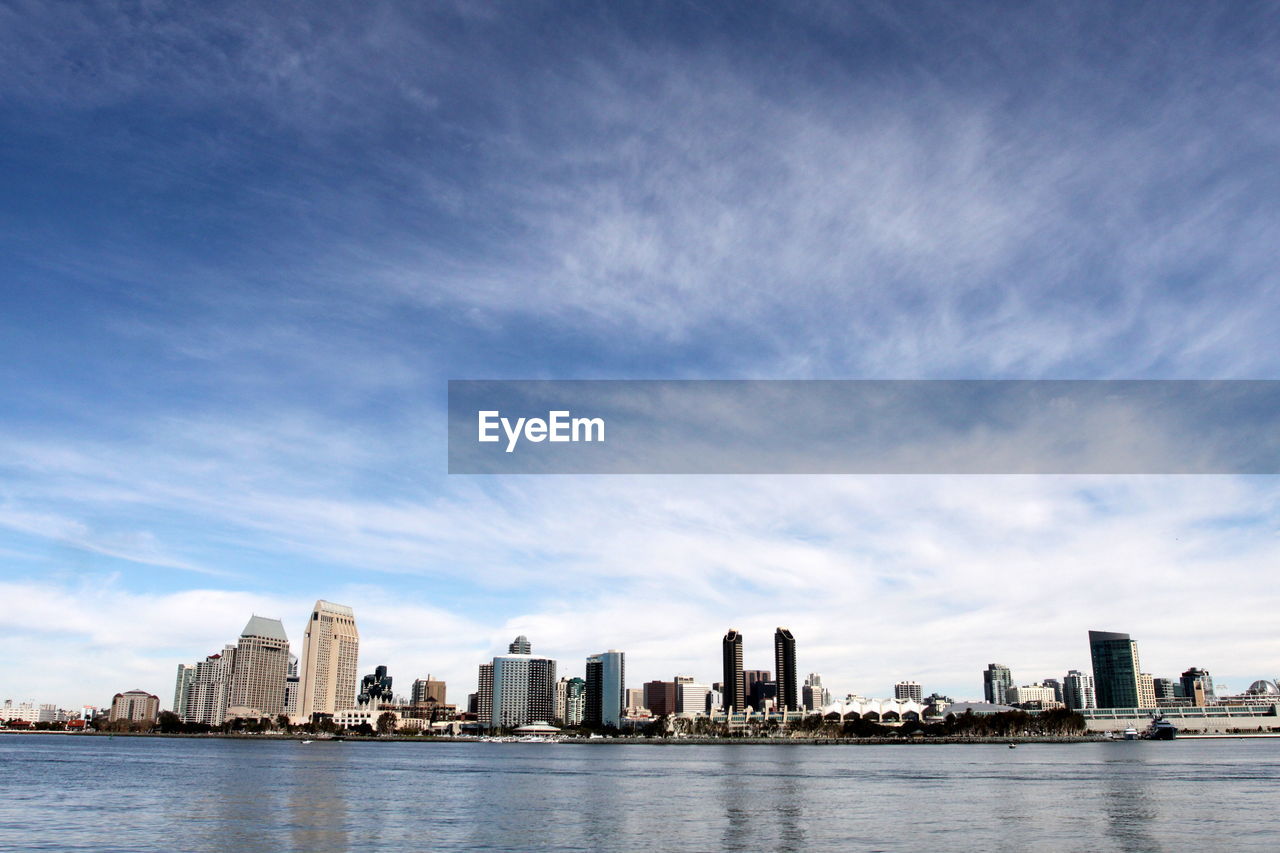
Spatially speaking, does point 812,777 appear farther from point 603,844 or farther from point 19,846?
point 19,846

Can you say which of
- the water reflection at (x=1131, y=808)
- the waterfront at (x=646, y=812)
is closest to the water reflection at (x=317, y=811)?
the waterfront at (x=646, y=812)

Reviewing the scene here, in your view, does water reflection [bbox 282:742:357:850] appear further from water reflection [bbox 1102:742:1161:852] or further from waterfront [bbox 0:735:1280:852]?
water reflection [bbox 1102:742:1161:852]

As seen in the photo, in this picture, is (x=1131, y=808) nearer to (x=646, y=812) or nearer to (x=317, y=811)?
(x=646, y=812)

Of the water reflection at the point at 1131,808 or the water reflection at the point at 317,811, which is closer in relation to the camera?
the water reflection at the point at 1131,808

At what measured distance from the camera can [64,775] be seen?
110062 millimetres

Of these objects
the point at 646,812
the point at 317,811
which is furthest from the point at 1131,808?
the point at 317,811

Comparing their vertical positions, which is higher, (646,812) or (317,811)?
(317,811)

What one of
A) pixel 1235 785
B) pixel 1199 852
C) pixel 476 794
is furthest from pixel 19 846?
pixel 1235 785

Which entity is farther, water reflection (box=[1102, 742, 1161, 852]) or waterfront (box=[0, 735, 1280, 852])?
waterfront (box=[0, 735, 1280, 852])

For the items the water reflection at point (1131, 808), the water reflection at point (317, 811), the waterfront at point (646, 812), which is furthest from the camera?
the water reflection at point (317, 811)

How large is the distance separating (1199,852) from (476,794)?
197 ft

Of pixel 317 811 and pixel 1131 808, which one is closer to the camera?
pixel 1131 808

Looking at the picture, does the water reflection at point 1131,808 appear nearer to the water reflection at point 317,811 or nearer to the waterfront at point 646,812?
the waterfront at point 646,812

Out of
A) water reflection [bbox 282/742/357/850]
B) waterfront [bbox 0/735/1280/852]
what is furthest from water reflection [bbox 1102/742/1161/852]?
water reflection [bbox 282/742/357/850]
